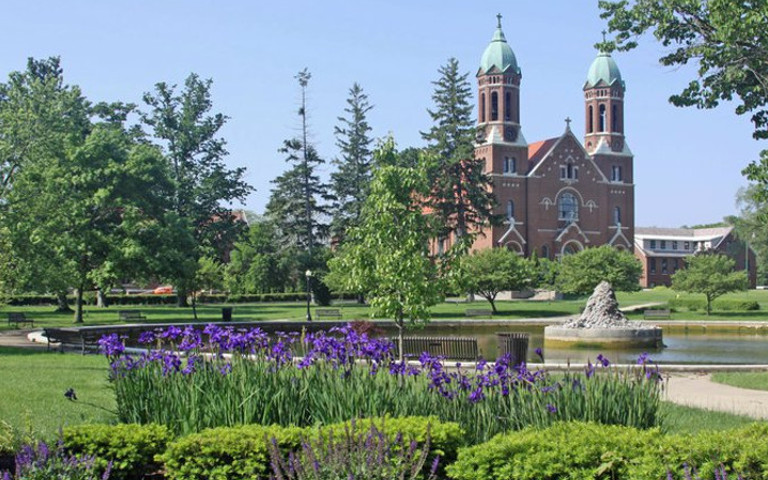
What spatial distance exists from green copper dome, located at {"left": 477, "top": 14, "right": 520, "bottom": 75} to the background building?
27.5 meters

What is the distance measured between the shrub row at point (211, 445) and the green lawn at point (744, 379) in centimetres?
931

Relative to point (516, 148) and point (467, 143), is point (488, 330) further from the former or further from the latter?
point (516, 148)

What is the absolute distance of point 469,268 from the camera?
42.2m

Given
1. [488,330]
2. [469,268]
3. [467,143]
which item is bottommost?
[488,330]

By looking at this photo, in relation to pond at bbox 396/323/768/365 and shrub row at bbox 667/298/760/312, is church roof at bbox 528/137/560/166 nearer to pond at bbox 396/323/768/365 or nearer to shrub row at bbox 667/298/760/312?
shrub row at bbox 667/298/760/312

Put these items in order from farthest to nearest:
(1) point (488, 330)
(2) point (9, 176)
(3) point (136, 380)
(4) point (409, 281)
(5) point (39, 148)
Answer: (5) point (39, 148)
(2) point (9, 176)
(1) point (488, 330)
(4) point (409, 281)
(3) point (136, 380)

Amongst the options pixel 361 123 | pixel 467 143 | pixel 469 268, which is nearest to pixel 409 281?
pixel 469 268

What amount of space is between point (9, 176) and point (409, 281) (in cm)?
2269

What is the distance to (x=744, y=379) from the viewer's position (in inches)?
609

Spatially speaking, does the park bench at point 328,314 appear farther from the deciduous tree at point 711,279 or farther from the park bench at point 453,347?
the deciduous tree at point 711,279

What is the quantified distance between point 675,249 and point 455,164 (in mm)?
50279

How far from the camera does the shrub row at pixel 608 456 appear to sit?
20.8 feet

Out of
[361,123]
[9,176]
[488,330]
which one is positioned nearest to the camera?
[488,330]

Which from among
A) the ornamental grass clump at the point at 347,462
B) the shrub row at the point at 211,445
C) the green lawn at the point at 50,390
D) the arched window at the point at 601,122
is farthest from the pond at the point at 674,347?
the arched window at the point at 601,122
